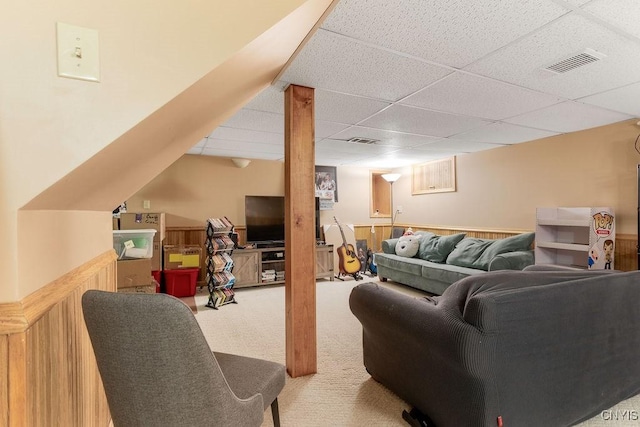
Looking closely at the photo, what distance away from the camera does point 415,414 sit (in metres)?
1.73

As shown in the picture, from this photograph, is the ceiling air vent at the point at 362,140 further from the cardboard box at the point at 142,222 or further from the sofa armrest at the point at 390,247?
the cardboard box at the point at 142,222

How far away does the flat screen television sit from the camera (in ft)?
16.8

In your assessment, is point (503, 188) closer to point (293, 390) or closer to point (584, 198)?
point (584, 198)

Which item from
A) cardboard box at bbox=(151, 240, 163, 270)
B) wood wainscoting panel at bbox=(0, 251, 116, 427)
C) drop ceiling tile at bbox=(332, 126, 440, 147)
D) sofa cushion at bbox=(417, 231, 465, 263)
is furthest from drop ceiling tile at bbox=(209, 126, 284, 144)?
sofa cushion at bbox=(417, 231, 465, 263)

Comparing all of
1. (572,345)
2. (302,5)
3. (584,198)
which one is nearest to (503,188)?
(584,198)

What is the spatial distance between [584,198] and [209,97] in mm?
4167

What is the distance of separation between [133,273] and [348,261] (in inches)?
133

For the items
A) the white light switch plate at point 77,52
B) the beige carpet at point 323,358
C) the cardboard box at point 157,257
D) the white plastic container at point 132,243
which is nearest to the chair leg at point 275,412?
the beige carpet at point 323,358

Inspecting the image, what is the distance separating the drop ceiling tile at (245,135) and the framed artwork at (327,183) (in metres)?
2.00

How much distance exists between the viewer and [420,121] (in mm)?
3236

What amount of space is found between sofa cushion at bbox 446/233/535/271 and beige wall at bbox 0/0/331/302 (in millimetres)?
3737

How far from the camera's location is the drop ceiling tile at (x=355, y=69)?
181cm

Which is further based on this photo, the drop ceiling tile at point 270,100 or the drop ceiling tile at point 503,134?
the drop ceiling tile at point 503,134

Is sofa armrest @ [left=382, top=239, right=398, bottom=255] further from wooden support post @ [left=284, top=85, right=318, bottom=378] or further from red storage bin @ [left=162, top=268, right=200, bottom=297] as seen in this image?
wooden support post @ [left=284, top=85, right=318, bottom=378]
